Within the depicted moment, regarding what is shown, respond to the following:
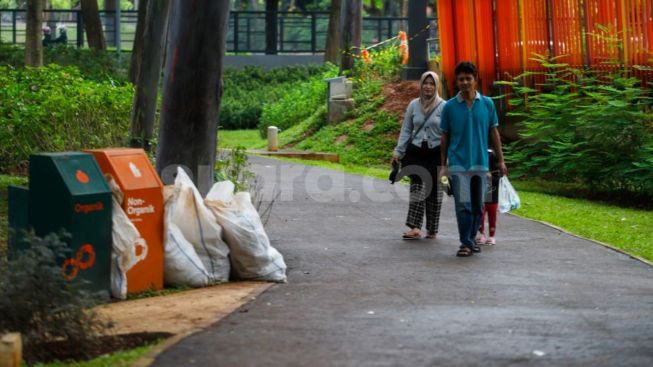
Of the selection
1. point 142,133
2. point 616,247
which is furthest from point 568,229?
point 142,133

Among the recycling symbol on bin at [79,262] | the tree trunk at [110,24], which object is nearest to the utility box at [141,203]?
the recycling symbol on bin at [79,262]

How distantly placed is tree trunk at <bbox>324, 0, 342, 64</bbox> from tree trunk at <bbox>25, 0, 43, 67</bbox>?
18822 millimetres

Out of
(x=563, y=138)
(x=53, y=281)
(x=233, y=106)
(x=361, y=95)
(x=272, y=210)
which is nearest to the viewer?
(x=53, y=281)

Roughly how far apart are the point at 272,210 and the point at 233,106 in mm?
25446

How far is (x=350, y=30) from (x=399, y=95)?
473cm

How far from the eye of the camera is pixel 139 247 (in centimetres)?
976

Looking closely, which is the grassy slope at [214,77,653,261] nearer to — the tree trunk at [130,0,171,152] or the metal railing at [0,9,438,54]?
the tree trunk at [130,0,171,152]

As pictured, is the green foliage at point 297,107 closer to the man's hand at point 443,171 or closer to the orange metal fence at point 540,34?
the orange metal fence at point 540,34

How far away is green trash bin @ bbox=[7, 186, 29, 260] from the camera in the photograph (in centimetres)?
917

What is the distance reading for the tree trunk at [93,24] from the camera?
38.4m

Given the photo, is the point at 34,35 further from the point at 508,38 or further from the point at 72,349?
the point at 72,349

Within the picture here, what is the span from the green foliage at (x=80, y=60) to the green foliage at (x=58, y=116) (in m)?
20.0

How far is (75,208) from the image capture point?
29.6ft

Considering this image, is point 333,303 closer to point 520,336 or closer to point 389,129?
point 520,336
